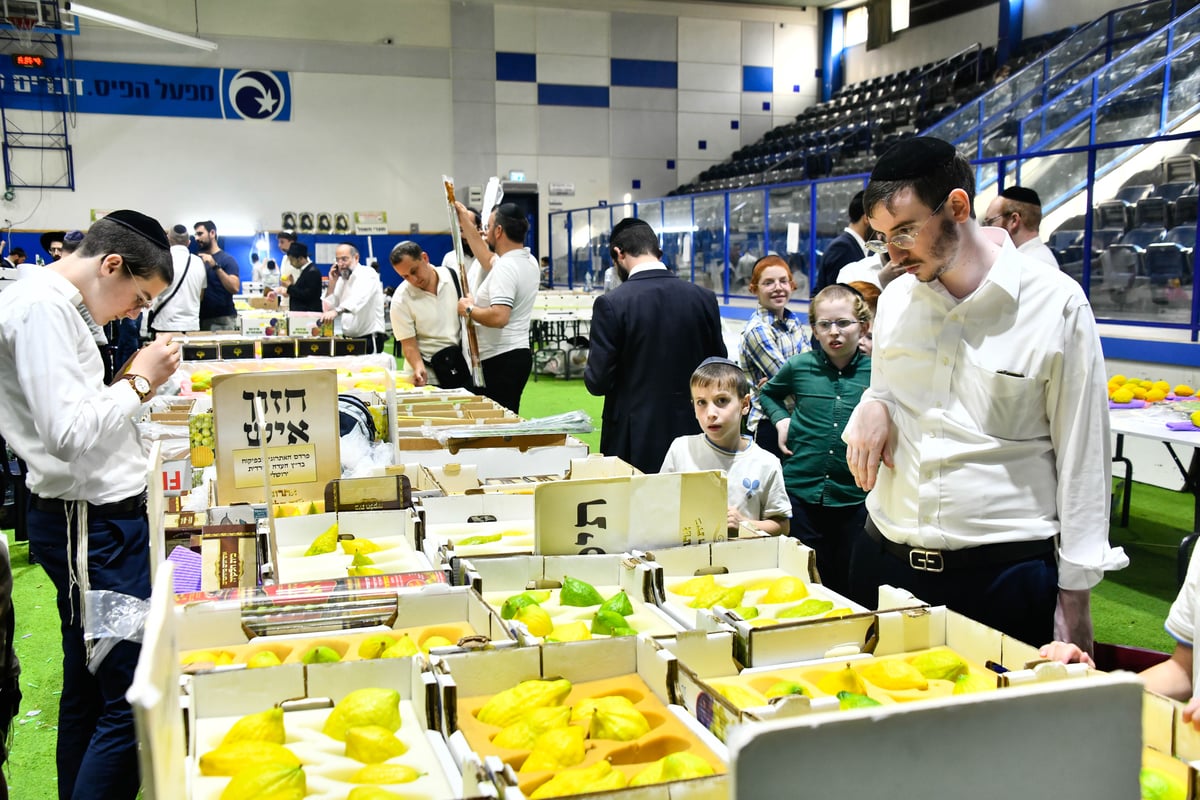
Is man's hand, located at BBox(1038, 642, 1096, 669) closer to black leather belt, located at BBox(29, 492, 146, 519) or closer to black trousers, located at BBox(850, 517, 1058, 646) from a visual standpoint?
black trousers, located at BBox(850, 517, 1058, 646)

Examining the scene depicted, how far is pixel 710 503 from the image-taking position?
233 cm

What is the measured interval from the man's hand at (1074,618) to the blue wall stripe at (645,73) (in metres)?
18.3

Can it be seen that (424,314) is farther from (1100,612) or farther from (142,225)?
(1100,612)

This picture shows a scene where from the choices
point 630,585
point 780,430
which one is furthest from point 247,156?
point 630,585

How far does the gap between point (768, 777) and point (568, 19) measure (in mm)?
19417

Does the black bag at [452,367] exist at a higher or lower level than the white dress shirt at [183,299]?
lower

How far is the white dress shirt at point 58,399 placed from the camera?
6.72 feet

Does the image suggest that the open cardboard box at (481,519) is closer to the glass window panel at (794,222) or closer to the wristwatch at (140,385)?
the wristwatch at (140,385)

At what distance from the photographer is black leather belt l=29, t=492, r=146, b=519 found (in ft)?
7.36

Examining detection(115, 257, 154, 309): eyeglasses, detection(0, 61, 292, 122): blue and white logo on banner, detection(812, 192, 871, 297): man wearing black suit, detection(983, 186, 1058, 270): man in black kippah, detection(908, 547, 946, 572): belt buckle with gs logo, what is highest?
detection(0, 61, 292, 122): blue and white logo on banner

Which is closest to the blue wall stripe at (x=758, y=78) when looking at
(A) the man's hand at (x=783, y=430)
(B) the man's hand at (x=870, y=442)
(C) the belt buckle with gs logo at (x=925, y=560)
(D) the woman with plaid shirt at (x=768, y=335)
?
(D) the woman with plaid shirt at (x=768, y=335)

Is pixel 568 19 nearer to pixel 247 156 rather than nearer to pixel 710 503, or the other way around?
pixel 247 156

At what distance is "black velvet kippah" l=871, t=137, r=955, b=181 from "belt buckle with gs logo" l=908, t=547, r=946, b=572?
738 mm

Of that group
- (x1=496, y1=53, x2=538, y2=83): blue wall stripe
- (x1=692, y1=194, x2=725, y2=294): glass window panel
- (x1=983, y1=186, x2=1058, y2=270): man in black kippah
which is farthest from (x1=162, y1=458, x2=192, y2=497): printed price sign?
(x1=496, y1=53, x2=538, y2=83): blue wall stripe
